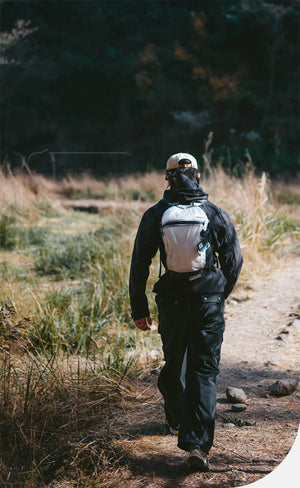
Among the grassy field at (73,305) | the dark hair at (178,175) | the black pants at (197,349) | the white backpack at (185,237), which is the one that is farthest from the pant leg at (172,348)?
the dark hair at (178,175)

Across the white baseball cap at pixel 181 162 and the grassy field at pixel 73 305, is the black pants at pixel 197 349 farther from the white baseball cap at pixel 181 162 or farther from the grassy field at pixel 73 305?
the white baseball cap at pixel 181 162

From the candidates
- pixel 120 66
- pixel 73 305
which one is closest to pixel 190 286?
pixel 73 305

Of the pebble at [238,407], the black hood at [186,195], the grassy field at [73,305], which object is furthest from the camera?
the pebble at [238,407]

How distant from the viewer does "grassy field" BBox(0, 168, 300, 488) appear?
7.98 feet

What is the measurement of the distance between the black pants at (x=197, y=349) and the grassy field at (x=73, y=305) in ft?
1.44

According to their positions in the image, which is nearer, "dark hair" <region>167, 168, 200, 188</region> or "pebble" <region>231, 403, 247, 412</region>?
"dark hair" <region>167, 168, 200, 188</region>

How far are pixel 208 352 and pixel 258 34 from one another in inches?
148

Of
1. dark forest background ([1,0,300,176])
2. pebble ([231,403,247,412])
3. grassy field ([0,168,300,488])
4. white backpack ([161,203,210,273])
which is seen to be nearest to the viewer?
white backpack ([161,203,210,273])

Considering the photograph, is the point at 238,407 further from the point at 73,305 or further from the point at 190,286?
the point at 73,305

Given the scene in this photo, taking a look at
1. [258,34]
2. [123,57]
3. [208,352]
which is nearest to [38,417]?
[208,352]

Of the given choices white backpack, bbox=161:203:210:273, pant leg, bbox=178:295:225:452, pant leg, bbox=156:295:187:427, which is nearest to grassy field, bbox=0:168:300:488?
pant leg, bbox=156:295:187:427

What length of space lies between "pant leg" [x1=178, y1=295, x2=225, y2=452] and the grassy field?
A: 431 millimetres

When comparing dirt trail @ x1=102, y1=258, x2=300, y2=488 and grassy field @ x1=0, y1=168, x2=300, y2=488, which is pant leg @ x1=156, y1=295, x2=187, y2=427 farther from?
grassy field @ x1=0, y1=168, x2=300, y2=488

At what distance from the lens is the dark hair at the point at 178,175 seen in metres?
2.29
